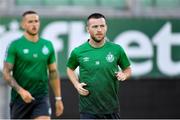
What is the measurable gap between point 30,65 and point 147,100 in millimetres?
4954

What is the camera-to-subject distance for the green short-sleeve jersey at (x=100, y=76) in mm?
9078

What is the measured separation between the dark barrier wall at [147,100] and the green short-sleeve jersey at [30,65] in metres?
4.18

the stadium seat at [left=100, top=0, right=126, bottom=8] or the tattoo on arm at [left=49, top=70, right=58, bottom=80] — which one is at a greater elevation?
the stadium seat at [left=100, top=0, right=126, bottom=8]

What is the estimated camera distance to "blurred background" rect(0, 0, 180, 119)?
14.4 meters

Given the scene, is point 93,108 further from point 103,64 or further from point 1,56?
point 1,56

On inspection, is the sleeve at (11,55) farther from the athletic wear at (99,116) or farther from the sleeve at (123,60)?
the sleeve at (123,60)

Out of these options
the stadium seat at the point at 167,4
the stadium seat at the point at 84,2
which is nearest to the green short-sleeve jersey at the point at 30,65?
the stadium seat at the point at 84,2

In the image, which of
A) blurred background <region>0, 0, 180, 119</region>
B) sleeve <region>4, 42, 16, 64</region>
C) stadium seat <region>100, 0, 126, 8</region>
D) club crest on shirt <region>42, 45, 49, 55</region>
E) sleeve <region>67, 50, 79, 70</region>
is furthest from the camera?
stadium seat <region>100, 0, 126, 8</region>

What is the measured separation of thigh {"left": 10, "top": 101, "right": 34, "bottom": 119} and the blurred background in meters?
3.80

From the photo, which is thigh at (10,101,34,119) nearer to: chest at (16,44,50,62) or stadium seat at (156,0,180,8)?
chest at (16,44,50,62)

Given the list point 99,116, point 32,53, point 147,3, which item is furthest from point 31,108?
point 147,3

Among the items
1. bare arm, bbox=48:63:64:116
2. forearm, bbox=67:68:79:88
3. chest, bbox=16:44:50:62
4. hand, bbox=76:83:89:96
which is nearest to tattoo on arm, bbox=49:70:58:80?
bare arm, bbox=48:63:64:116

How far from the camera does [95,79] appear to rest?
9.06 m

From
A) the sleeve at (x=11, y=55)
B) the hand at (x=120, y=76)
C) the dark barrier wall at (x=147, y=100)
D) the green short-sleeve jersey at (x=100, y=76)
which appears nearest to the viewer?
the hand at (x=120, y=76)
